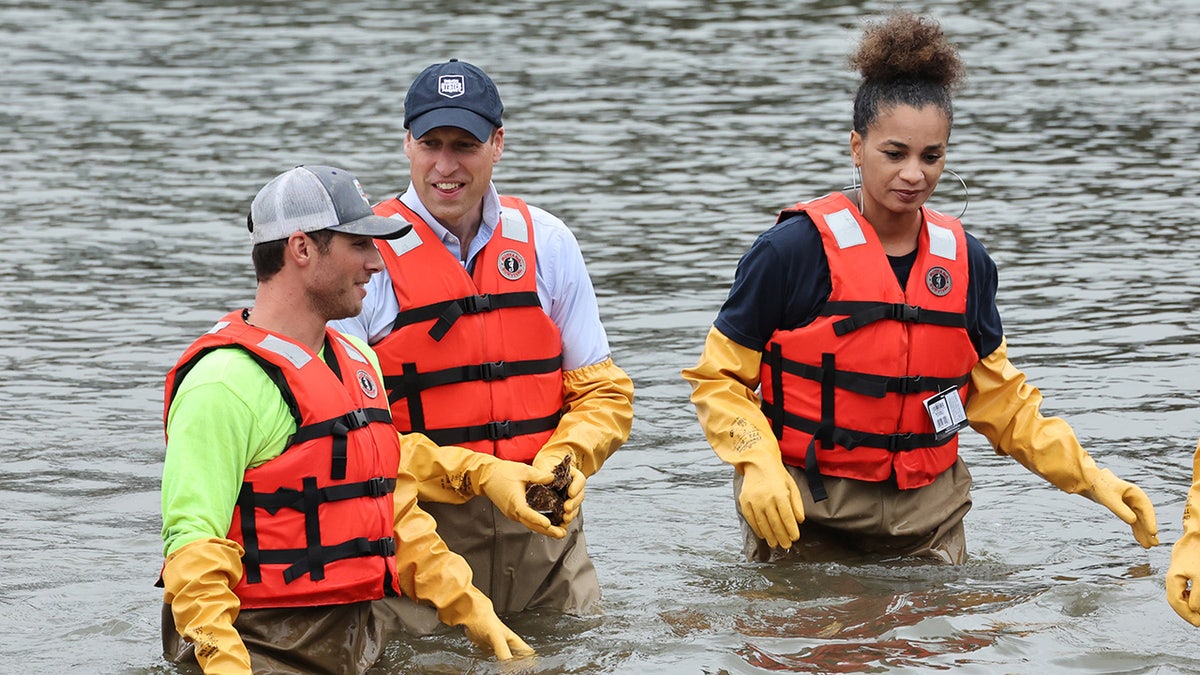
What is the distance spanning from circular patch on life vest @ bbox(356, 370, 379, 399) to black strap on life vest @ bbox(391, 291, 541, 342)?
68cm

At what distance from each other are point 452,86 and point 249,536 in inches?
73.8

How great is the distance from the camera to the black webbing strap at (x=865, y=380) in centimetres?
655

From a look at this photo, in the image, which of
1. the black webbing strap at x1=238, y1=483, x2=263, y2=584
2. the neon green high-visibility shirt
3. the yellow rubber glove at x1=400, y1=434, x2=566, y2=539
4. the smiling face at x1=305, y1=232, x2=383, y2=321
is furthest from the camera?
the yellow rubber glove at x1=400, y1=434, x2=566, y2=539

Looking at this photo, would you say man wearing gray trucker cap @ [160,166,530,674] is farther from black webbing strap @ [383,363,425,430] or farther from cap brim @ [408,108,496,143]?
cap brim @ [408,108,496,143]

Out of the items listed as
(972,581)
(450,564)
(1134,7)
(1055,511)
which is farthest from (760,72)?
(450,564)

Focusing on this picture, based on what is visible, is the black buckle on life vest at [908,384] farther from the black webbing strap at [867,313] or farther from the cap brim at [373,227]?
the cap brim at [373,227]

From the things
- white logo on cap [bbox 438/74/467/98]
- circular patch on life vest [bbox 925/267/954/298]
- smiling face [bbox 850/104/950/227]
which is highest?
white logo on cap [bbox 438/74/467/98]

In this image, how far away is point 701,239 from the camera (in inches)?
554

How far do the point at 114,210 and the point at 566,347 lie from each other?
9.62 m

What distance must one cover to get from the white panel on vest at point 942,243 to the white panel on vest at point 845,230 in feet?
0.94

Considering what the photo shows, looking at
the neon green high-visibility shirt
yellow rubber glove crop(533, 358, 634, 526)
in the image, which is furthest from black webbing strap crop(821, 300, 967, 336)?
the neon green high-visibility shirt

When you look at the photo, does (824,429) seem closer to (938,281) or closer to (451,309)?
(938,281)

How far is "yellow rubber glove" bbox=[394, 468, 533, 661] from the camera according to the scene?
5570mm

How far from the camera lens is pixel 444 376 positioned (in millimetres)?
6227
